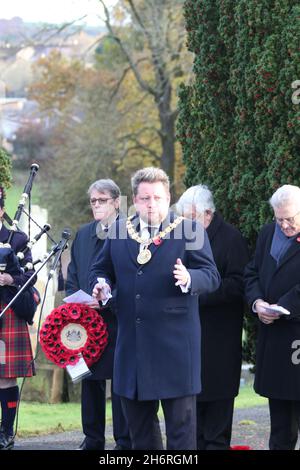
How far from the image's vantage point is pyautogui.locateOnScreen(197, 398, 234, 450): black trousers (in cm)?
762

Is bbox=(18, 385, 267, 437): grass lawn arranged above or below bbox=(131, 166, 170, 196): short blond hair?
below

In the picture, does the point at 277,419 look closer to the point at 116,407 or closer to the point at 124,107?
the point at 116,407

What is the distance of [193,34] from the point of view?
28.9ft

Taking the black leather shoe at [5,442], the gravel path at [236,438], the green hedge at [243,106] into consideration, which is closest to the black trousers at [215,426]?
the gravel path at [236,438]

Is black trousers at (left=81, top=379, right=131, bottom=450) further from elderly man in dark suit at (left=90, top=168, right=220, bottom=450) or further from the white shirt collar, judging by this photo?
the white shirt collar

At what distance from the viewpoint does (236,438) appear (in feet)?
29.7

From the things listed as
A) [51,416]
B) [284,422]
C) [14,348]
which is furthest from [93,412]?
[51,416]

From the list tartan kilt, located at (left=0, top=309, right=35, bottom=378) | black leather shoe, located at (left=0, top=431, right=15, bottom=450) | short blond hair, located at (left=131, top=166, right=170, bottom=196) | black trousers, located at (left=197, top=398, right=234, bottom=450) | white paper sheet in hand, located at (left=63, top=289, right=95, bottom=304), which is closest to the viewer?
short blond hair, located at (left=131, top=166, right=170, bottom=196)

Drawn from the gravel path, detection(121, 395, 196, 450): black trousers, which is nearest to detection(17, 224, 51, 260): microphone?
the gravel path

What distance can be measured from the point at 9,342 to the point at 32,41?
83.5ft

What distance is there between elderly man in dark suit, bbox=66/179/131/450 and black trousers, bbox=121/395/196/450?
140 cm
